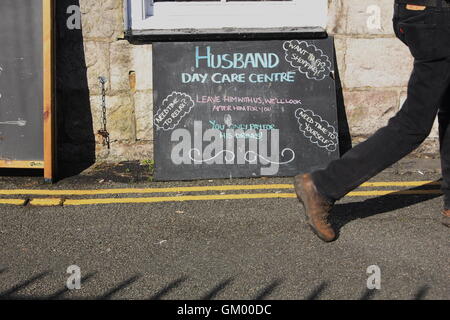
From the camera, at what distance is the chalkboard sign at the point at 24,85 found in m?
5.70

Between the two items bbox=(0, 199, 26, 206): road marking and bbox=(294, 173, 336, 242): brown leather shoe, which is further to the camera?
bbox=(0, 199, 26, 206): road marking

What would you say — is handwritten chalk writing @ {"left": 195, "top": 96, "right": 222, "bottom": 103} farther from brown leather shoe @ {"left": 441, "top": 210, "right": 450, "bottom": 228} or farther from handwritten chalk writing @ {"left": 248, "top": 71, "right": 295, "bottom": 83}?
brown leather shoe @ {"left": 441, "top": 210, "right": 450, "bottom": 228}

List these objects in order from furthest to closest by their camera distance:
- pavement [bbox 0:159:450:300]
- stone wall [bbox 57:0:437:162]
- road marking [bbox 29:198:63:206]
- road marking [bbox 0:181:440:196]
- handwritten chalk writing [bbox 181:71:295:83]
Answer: stone wall [bbox 57:0:437:162] → handwritten chalk writing [bbox 181:71:295:83] → road marking [bbox 0:181:440:196] → road marking [bbox 29:198:63:206] → pavement [bbox 0:159:450:300]

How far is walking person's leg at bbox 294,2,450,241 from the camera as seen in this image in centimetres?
407

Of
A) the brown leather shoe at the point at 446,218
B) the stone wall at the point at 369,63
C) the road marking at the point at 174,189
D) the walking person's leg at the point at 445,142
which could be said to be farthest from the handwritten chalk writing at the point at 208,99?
the brown leather shoe at the point at 446,218

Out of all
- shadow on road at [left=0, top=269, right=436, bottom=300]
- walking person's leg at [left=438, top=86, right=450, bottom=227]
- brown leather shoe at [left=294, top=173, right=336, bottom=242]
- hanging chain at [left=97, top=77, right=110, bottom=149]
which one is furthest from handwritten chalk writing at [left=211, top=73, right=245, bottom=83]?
shadow on road at [left=0, top=269, right=436, bottom=300]

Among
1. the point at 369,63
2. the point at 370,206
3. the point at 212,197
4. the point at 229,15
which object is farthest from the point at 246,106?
the point at 370,206

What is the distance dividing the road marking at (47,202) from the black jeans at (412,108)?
2.02m

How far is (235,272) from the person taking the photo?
3959 mm

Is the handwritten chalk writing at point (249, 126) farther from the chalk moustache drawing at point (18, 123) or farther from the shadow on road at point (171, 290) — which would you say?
the shadow on road at point (171, 290)

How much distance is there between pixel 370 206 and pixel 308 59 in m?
1.55

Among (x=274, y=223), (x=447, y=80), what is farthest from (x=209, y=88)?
(x=447, y=80)

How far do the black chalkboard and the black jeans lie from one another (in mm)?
2581
